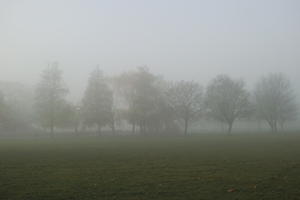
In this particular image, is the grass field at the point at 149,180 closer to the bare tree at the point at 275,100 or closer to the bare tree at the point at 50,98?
the bare tree at the point at 50,98

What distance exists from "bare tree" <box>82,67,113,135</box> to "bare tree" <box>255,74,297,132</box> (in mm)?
42645

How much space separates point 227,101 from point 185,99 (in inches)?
417

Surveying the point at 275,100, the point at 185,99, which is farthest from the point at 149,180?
the point at 275,100

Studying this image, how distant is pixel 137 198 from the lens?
28.7 ft

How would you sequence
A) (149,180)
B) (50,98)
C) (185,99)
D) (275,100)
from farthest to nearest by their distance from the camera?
(275,100) → (185,99) → (50,98) → (149,180)

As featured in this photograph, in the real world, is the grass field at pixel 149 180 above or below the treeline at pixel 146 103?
below

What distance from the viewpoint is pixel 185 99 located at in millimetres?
59031

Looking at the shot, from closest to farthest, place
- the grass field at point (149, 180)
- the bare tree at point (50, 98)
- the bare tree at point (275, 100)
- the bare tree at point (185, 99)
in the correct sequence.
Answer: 1. the grass field at point (149, 180)
2. the bare tree at point (50, 98)
3. the bare tree at point (185, 99)
4. the bare tree at point (275, 100)

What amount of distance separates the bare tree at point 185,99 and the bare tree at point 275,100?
62.1ft

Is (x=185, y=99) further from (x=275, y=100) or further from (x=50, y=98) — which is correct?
(x=50, y=98)

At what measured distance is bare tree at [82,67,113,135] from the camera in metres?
53.2

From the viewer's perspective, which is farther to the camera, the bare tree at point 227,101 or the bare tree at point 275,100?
the bare tree at point 275,100

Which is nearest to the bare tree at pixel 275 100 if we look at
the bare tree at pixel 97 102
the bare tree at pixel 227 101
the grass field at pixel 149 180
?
the bare tree at pixel 227 101

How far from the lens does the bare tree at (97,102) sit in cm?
5325
